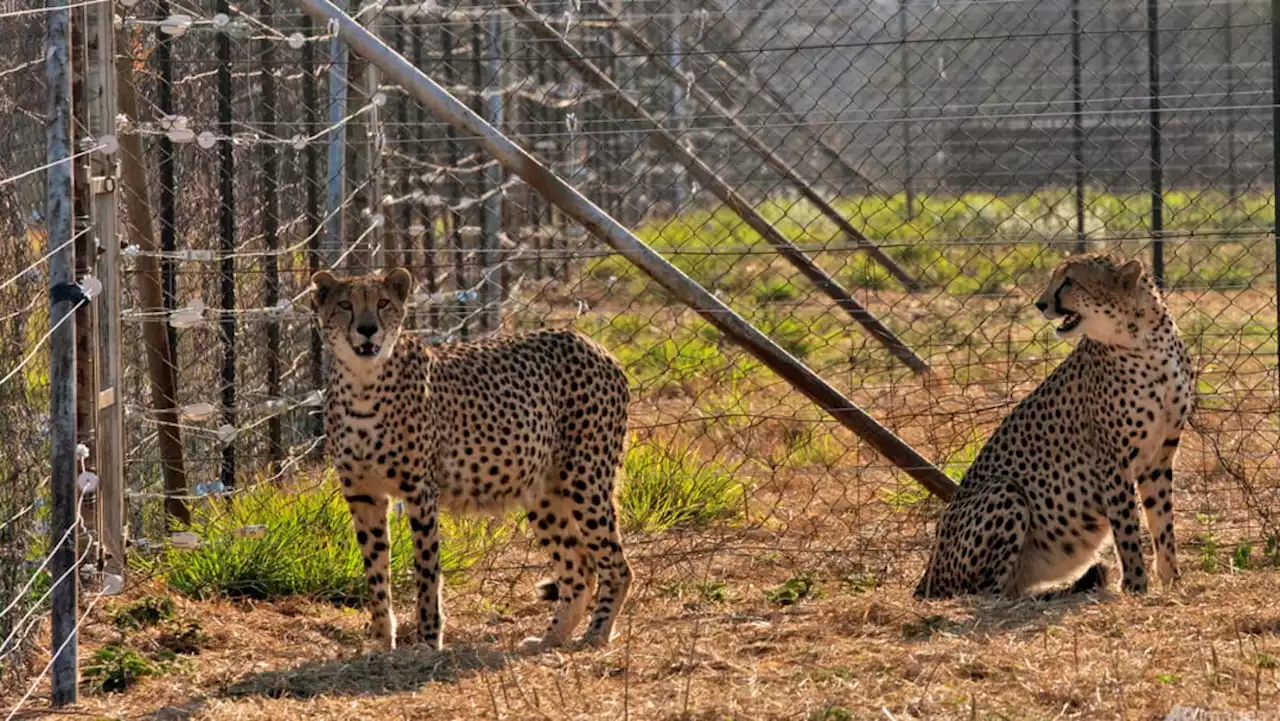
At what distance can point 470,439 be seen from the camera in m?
5.30

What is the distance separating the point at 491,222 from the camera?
27.2 ft

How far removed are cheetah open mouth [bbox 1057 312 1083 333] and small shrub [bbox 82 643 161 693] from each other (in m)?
2.68

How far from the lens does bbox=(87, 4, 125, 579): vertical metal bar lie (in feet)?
16.7

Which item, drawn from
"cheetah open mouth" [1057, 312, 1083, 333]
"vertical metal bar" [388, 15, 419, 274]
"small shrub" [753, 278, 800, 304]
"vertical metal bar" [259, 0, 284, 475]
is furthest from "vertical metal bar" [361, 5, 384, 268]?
"small shrub" [753, 278, 800, 304]

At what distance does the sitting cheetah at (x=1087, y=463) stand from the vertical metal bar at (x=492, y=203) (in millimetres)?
2123

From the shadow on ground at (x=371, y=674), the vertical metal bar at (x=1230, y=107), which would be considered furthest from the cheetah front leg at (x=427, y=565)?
the vertical metal bar at (x=1230, y=107)

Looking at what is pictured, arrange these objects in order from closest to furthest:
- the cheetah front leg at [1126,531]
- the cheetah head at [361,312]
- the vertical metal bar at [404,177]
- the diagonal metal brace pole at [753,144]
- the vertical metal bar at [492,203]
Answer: the cheetah head at [361,312], the cheetah front leg at [1126,531], the diagonal metal brace pole at [753,144], the vertical metal bar at [492,203], the vertical metal bar at [404,177]

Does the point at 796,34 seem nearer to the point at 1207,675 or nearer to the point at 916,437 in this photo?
the point at 916,437

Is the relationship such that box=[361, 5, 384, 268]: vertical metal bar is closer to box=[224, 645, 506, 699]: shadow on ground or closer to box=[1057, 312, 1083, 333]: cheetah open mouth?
box=[224, 645, 506, 699]: shadow on ground

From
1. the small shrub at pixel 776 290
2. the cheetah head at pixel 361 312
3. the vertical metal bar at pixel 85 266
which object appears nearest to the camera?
the vertical metal bar at pixel 85 266

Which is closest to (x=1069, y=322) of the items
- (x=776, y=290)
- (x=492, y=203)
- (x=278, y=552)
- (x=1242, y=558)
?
(x=1242, y=558)

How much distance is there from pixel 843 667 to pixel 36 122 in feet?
8.66

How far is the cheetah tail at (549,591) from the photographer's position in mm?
5566

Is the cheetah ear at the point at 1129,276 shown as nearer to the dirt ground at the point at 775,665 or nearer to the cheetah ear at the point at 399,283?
the dirt ground at the point at 775,665
